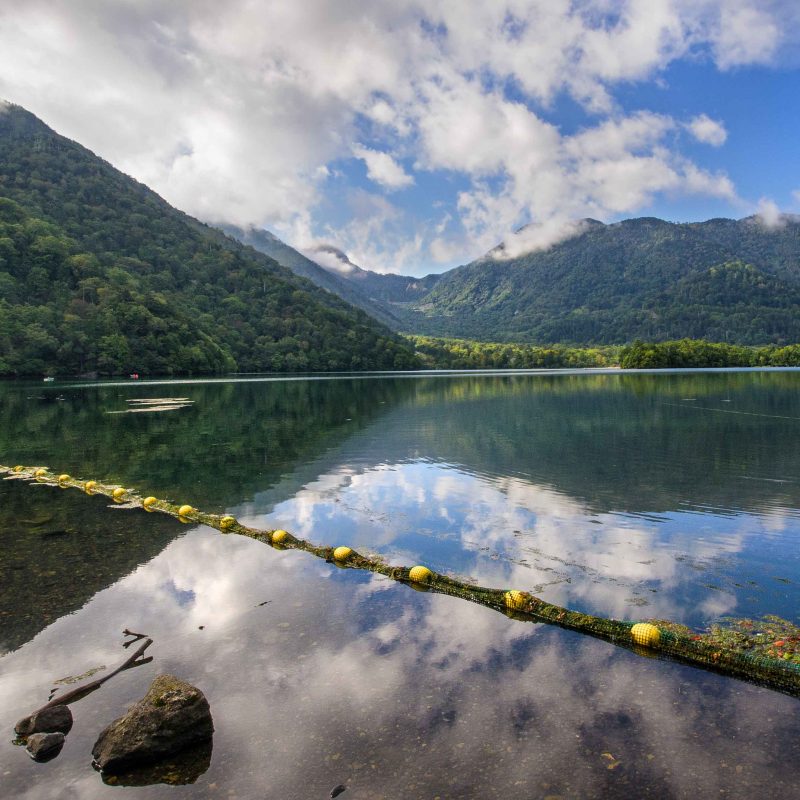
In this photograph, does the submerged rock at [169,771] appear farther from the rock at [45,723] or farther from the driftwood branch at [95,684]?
the driftwood branch at [95,684]

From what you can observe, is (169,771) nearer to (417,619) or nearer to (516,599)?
(417,619)

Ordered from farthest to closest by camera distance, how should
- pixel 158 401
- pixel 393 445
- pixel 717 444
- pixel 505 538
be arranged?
pixel 158 401
pixel 393 445
pixel 717 444
pixel 505 538

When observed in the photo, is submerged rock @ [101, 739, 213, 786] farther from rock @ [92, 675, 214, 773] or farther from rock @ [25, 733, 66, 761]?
rock @ [25, 733, 66, 761]

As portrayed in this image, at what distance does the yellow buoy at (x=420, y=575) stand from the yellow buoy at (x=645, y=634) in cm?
600

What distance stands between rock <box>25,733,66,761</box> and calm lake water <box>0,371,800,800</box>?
222 millimetres

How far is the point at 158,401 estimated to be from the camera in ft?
281

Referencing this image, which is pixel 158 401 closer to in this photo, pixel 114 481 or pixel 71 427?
pixel 71 427

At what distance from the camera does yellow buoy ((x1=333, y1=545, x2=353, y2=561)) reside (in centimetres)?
1873

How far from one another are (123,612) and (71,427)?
4873 centimetres

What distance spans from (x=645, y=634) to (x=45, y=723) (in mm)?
→ 12456

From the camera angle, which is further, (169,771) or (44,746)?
(44,746)

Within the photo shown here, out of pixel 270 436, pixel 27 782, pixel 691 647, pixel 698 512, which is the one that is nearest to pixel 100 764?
pixel 27 782

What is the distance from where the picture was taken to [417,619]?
14.2m

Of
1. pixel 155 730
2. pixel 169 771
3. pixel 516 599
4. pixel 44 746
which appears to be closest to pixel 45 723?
pixel 44 746
